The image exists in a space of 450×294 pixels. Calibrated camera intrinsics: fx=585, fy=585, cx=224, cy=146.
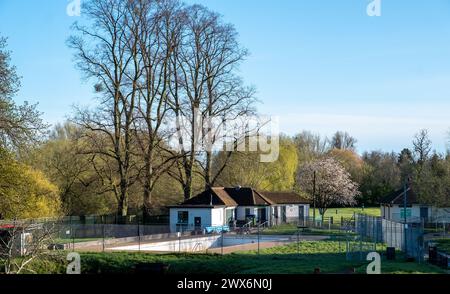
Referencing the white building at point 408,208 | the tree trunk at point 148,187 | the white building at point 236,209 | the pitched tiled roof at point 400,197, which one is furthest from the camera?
the white building at point 408,208

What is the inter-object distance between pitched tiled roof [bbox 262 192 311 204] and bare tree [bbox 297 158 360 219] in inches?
34.3

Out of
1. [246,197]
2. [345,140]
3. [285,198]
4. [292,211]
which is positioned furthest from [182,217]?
[345,140]

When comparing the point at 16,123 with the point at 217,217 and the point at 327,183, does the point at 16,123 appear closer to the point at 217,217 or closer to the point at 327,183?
the point at 217,217

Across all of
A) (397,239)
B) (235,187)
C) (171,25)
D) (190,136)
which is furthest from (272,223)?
(171,25)

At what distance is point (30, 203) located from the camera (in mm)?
19031

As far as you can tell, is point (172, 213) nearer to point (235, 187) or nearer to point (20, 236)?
point (235, 187)

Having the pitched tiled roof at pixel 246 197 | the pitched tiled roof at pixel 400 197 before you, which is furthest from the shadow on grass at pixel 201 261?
the pitched tiled roof at pixel 400 197

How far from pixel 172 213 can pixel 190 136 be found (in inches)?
285

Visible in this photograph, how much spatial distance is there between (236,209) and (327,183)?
25.4ft

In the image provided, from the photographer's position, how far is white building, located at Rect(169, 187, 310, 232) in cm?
2955

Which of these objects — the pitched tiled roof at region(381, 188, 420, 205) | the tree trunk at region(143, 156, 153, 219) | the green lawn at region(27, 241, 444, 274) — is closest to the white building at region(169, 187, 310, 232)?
the tree trunk at region(143, 156, 153, 219)

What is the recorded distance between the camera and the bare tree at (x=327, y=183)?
31.5 metres

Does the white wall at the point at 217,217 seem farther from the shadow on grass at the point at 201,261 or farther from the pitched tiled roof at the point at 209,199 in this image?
the shadow on grass at the point at 201,261

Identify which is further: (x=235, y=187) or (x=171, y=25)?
(x=235, y=187)
